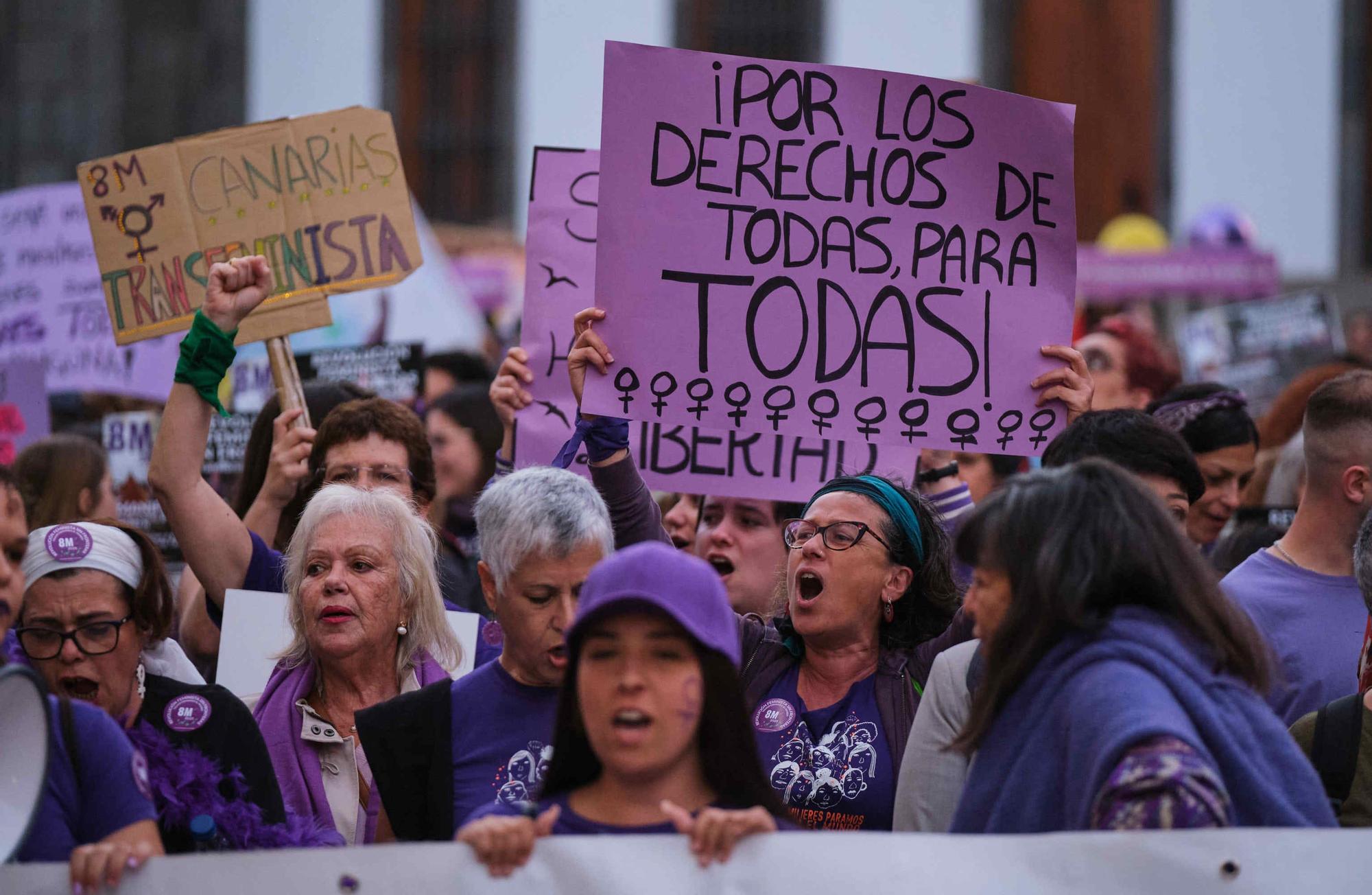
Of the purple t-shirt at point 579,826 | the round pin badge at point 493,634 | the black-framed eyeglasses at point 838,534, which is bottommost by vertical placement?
the purple t-shirt at point 579,826

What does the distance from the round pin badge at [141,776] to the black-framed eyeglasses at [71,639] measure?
0.35 m

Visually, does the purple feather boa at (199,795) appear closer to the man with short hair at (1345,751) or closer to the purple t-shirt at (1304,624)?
the man with short hair at (1345,751)

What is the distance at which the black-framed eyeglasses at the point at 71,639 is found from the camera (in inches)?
117

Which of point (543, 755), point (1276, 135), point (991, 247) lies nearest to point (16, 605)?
point (543, 755)

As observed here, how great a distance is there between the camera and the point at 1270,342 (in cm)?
783

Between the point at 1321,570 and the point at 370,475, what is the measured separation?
7.26 feet

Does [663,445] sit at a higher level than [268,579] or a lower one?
higher

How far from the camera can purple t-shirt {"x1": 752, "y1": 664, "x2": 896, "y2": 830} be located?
10.3ft

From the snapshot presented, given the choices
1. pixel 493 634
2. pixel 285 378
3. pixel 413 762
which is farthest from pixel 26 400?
pixel 413 762

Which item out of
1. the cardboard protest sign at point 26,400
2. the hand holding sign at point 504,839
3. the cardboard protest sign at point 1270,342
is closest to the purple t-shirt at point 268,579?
the hand holding sign at point 504,839

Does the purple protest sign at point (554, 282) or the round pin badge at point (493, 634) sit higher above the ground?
the purple protest sign at point (554, 282)

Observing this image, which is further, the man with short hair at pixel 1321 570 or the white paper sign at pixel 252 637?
the white paper sign at pixel 252 637

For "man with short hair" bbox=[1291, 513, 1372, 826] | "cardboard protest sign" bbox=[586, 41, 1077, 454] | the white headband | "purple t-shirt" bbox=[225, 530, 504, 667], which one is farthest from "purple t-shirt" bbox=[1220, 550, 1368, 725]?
the white headband

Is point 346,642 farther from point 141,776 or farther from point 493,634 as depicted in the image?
point 141,776
